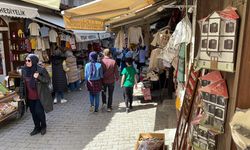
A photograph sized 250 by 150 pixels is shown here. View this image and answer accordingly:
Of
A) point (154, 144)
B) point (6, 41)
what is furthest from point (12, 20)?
point (154, 144)

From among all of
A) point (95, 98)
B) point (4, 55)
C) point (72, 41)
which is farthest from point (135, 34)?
point (72, 41)

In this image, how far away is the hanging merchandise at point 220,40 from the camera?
6.34 feet

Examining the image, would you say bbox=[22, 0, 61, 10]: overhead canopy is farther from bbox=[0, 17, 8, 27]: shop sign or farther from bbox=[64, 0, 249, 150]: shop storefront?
bbox=[64, 0, 249, 150]: shop storefront

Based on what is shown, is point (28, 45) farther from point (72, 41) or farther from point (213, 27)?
point (213, 27)

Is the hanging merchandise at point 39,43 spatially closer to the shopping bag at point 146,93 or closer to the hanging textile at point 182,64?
the shopping bag at point 146,93

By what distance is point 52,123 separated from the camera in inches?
272

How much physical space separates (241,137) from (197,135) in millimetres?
939

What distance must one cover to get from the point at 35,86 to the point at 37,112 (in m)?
0.66

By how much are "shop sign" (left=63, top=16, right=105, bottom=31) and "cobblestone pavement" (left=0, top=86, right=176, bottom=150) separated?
8.47 feet

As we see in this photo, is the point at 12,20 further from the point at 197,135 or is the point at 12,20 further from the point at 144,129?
the point at 197,135

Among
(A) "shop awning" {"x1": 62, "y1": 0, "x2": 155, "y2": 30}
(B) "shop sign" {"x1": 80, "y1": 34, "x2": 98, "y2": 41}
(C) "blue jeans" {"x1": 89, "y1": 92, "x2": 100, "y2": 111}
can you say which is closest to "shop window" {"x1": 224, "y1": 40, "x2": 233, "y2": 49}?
(A) "shop awning" {"x1": 62, "y1": 0, "x2": 155, "y2": 30}

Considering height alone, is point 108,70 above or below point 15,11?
below

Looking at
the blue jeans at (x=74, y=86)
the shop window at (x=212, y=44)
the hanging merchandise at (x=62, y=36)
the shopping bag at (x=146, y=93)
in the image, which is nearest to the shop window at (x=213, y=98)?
the shop window at (x=212, y=44)

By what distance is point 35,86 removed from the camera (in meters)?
5.78
